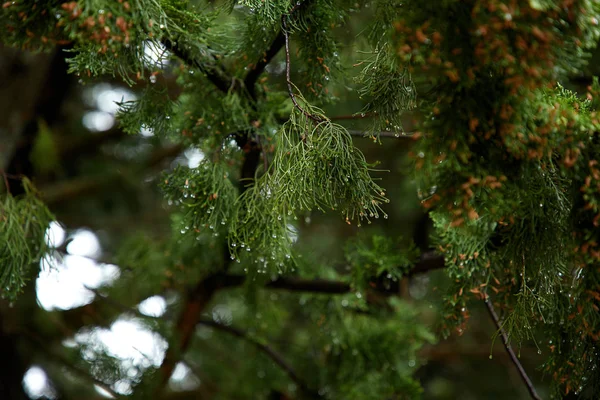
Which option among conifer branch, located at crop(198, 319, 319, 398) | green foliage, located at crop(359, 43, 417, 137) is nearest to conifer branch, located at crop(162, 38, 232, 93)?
green foliage, located at crop(359, 43, 417, 137)

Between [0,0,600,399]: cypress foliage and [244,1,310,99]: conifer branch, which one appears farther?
[244,1,310,99]: conifer branch

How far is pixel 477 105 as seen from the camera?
1.35 m

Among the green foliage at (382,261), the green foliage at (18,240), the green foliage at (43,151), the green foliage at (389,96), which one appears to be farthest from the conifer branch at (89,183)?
the green foliage at (389,96)

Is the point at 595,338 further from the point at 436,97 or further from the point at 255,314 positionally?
the point at 255,314

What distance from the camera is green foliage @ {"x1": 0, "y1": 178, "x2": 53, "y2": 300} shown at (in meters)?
1.97

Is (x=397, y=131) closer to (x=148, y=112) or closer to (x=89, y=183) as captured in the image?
(x=148, y=112)

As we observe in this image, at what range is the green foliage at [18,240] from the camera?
1.97 m

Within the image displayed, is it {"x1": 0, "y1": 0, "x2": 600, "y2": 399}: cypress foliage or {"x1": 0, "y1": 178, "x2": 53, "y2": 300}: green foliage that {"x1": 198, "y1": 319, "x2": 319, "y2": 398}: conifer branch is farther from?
{"x1": 0, "y1": 178, "x2": 53, "y2": 300}: green foliage

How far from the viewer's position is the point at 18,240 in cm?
203

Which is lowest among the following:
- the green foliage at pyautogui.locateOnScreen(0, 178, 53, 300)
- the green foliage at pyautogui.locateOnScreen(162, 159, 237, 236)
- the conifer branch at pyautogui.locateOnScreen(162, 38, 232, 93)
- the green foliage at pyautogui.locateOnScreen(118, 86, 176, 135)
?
the green foliage at pyautogui.locateOnScreen(0, 178, 53, 300)

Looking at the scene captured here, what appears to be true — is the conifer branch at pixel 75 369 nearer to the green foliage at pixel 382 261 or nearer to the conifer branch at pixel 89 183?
the conifer branch at pixel 89 183

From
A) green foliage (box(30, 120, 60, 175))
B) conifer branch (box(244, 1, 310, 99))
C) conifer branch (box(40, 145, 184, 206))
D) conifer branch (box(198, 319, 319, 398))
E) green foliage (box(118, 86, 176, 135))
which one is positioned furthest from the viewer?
conifer branch (box(40, 145, 184, 206))

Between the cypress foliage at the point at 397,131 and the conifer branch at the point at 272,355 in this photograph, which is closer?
the cypress foliage at the point at 397,131

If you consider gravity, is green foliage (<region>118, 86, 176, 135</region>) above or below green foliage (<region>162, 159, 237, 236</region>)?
above
